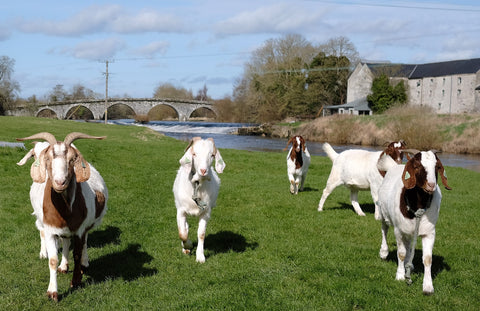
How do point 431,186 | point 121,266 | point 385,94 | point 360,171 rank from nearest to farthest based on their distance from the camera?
point 431,186 → point 121,266 → point 360,171 → point 385,94

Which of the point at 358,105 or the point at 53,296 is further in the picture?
the point at 358,105

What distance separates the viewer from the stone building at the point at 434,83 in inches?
3105

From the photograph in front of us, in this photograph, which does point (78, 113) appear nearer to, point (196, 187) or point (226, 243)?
point (226, 243)

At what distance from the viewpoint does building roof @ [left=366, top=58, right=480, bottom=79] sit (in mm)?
80625

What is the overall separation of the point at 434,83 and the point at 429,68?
4.76m

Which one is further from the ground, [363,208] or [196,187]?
[196,187]

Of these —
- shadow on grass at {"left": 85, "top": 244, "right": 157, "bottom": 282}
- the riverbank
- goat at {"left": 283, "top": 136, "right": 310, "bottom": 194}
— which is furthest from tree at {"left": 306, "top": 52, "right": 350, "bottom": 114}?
shadow on grass at {"left": 85, "top": 244, "right": 157, "bottom": 282}

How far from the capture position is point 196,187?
7766 millimetres

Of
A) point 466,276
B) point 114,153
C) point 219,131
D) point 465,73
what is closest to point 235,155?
point 114,153

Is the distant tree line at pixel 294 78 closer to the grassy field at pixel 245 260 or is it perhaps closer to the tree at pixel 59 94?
the tree at pixel 59 94

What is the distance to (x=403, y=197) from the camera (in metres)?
6.72

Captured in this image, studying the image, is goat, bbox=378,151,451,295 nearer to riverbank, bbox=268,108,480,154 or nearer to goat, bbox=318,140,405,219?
goat, bbox=318,140,405,219

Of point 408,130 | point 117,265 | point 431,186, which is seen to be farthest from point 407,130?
point 117,265

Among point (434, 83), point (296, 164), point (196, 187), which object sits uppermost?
point (434, 83)
